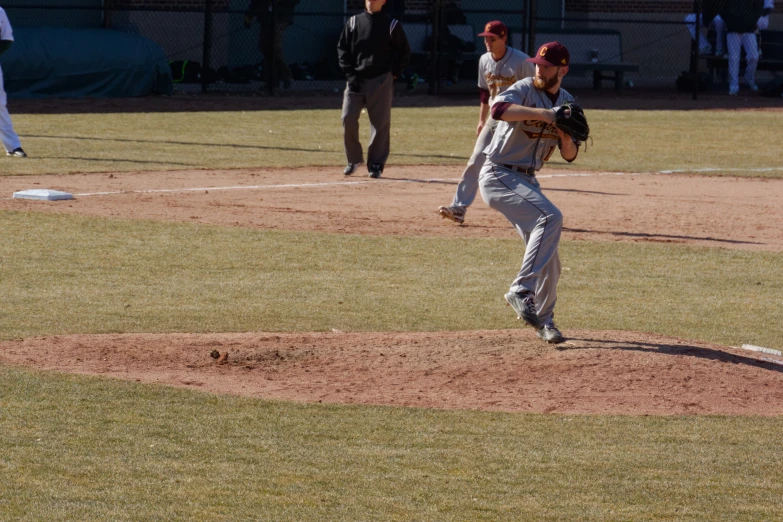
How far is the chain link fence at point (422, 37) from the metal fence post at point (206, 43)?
0.03 metres

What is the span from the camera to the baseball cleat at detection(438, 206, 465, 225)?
40.4 ft

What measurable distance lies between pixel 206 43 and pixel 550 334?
20558mm

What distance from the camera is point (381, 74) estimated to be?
15.3 meters

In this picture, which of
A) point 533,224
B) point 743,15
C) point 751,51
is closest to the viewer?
point 533,224

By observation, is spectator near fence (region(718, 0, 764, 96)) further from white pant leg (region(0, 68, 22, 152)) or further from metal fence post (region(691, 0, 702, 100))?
white pant leg (region(0, 68, 22, 152))

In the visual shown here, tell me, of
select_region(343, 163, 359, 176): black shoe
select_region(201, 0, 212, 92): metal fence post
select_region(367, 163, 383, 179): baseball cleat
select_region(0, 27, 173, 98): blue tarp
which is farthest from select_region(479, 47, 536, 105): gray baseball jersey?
select_region(201, 0, 212, 92): metal fence post

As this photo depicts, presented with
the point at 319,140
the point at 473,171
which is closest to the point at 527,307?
the point at 473,171

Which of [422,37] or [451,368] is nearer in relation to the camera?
[451,368]

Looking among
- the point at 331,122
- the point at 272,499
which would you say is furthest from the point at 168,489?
the point at 331,122

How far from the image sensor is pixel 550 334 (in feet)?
24.8

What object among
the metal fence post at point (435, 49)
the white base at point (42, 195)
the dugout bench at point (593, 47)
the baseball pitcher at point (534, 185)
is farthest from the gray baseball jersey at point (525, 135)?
the dugout bench at point (593, 47)

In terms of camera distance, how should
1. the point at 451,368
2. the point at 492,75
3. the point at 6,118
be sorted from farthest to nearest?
the point at 6,118 < the point at 492,75 < the point at 451,368

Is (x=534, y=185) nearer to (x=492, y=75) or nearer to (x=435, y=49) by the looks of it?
(x=492, y=75)

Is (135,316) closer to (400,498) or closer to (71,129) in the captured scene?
(400,498)
